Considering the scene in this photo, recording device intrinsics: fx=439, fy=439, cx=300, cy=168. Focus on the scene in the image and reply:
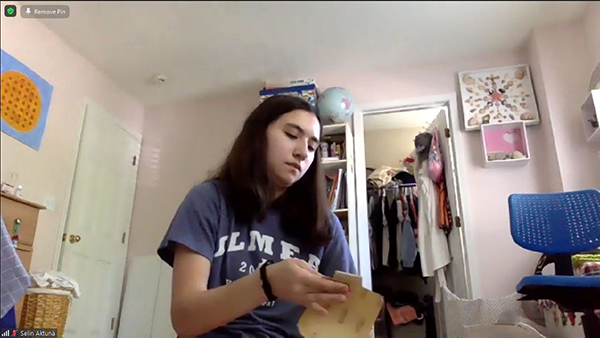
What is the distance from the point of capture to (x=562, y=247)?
1367mm

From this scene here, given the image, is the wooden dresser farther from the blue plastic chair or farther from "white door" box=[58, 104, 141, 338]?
the blue plastic chair

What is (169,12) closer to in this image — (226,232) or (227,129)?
(226,232)

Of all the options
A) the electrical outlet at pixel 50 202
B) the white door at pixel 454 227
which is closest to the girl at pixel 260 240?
the white door at pixel 454 227

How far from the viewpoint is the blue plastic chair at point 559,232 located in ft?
3.53

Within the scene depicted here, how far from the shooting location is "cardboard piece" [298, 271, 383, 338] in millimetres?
520

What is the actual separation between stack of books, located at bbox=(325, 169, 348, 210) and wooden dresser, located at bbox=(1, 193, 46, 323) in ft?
4.29

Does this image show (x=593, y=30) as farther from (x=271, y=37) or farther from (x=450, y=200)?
(x=271, y=37)

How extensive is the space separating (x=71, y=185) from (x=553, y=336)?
2262 mm

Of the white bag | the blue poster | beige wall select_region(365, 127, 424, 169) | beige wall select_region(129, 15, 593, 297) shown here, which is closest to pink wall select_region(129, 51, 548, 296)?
beige wall select_region(129, 15, 593, 297)

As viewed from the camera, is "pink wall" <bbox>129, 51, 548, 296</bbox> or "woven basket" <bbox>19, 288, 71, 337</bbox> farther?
"pink wall" <bbox>129, 51, 548, 296</bbox>

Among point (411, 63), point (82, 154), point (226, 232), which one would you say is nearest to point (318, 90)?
point (411, 63)

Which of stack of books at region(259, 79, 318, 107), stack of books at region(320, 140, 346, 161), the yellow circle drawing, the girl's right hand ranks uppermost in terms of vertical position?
stack of books at region(259, 79, 318, 107)

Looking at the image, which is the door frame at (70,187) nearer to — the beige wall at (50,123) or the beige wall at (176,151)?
the beige wall at (50,123)

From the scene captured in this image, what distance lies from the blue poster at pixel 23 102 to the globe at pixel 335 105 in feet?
4.47
